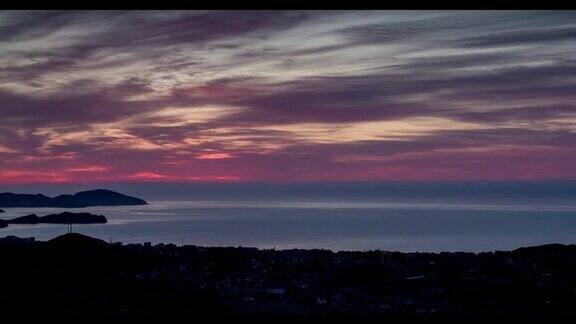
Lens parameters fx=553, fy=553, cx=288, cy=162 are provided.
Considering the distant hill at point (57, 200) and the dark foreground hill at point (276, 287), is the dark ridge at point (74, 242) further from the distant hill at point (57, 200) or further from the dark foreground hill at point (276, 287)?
the distant hill at point (57, 200)

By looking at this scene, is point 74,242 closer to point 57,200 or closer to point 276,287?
point 276,287

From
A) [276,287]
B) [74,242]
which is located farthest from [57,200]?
[276,287]

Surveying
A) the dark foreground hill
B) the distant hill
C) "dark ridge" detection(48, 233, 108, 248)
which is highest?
the distant hill

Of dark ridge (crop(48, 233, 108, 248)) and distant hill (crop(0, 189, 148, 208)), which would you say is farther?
distant hill (crop(0, 189, 148, 208))

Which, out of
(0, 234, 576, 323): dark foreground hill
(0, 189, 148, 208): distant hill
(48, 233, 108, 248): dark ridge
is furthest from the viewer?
(0, 189, 148, 208): distant hill

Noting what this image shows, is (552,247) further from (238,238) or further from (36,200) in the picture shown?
(36,200)

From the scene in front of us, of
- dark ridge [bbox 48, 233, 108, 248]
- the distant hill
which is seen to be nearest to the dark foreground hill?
dark ridge [bbox 48, 233, 108, 248]

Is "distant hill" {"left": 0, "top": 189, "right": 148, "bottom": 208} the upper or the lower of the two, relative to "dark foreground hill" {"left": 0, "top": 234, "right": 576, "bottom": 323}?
upper

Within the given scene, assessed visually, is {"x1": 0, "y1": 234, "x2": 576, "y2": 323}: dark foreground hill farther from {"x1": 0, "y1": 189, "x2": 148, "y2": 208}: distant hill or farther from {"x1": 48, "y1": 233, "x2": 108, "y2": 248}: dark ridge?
{"x1": 0, "y1": 189, "x2": 148, "y2": 208}: distant hill

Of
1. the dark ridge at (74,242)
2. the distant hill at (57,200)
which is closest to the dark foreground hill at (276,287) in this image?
the dark ridge at (74,242)
